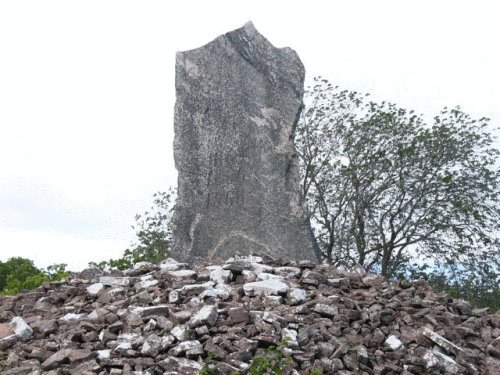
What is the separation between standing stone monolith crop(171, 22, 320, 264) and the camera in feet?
33.5

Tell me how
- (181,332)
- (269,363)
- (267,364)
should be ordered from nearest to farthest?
(267,364) → (269,363) → (181,332)

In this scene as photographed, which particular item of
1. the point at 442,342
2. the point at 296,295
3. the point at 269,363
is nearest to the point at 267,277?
the point at 296,295

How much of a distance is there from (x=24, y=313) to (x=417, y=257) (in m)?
10.7

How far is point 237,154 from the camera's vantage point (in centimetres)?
1056

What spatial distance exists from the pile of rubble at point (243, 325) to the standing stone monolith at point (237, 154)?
3.57 ft

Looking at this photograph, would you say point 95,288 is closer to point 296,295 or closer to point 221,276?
point 221,276

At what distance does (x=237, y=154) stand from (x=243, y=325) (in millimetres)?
3940

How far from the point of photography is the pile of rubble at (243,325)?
685cm

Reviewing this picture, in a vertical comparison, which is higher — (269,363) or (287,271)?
(287,271)

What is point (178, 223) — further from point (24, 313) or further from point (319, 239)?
point (319, 239)

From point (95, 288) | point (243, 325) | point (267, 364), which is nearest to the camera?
point (267, 364)

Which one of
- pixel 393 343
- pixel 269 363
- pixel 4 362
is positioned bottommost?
pixel 4 362

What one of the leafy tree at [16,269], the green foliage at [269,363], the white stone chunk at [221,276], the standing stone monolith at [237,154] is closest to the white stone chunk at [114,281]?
the white stone chunk at [221,276]

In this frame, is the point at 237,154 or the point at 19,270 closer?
the point at 237,154
